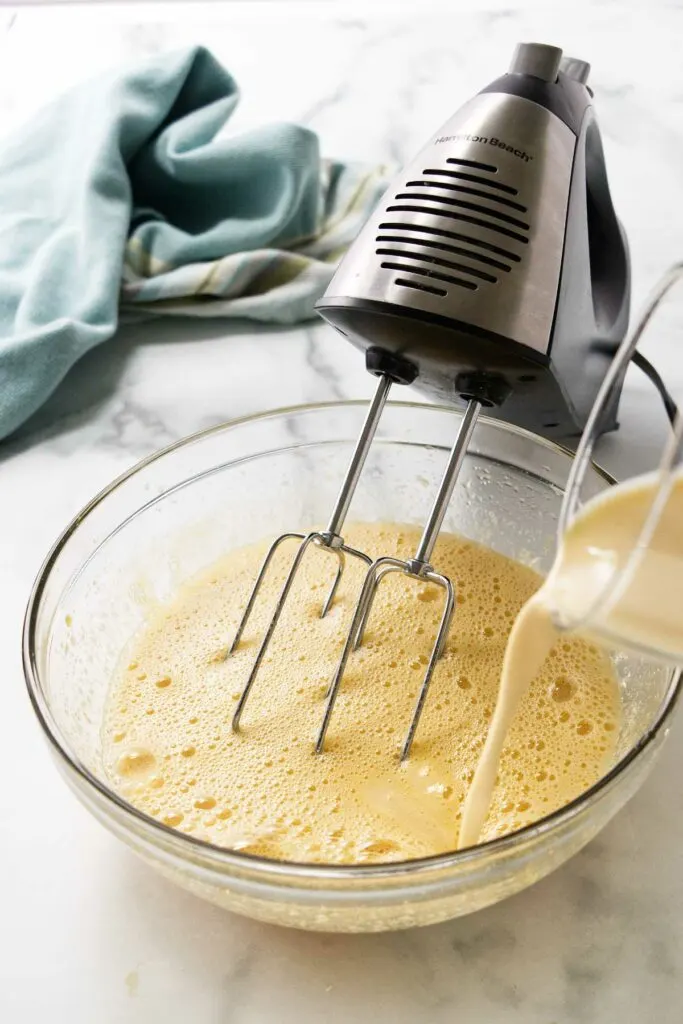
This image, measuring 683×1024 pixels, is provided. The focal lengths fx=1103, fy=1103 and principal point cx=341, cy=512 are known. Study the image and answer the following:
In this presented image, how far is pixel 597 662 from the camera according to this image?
0.77 metres

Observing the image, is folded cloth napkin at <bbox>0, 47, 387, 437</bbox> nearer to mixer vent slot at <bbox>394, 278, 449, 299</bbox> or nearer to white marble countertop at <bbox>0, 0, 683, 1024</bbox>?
white marble countertop at <bbox>0, 0, 683, 1024</bbox>

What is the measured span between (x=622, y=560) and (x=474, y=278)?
0.22 m

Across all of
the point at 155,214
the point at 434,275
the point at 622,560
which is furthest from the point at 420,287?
the point at 155,214

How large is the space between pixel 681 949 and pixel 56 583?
17.6 inches

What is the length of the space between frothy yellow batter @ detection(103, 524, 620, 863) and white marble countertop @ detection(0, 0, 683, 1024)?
5 cm

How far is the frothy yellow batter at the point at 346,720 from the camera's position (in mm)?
667

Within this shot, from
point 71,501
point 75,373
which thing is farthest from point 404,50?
point 71,501

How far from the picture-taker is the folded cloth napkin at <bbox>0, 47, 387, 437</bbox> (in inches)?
44.8

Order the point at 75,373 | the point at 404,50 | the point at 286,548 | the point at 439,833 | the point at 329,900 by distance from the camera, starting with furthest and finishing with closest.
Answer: the point at 404,50
the point at 75,373
the point at 286,548
the point at 439,833
the point at 329,900

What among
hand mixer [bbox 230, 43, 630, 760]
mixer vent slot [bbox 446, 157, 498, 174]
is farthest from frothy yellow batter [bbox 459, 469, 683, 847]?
mixer vent slot [bbox 446, 157, 498, 174]

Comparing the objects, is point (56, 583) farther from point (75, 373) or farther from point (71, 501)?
point (75, 373)

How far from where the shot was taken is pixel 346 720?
0.73 metres

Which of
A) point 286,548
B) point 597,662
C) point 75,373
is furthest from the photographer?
point 75,373

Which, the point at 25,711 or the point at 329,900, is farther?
the point at 25,711
